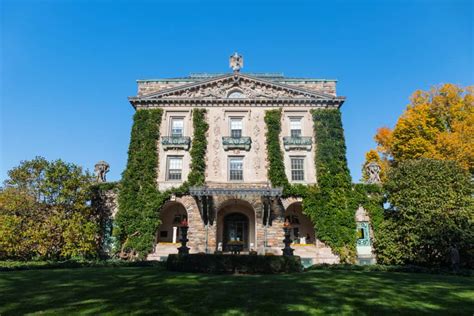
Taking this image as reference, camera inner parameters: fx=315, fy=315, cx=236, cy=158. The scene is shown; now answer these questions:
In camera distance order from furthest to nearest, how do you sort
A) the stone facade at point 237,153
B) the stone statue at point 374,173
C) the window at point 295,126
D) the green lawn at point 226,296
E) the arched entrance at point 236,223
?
1. the window at point 295,126
2. the arched entrance at point 236,223
3. the stone statue at point 374,173
4. the stone facade at point 237,153
5. the green lawn at point 226,296

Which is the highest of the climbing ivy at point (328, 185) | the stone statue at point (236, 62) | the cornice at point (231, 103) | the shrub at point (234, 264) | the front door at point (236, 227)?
the stone statue at point (236, 62)

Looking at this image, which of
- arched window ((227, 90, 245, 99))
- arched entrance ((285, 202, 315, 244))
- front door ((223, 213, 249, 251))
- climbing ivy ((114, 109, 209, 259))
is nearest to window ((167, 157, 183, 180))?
climbing ivy ((114, 109, 209, 259))

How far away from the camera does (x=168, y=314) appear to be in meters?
6.51

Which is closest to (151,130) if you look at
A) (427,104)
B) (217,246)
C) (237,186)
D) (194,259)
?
(237,186)

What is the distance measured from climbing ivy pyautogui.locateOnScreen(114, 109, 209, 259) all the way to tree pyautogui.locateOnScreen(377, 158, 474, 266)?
46.1ft

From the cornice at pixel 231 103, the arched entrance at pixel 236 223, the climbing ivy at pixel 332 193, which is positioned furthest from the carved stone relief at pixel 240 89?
the arched entrance at pixel 236 223

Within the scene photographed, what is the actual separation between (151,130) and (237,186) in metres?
8.41

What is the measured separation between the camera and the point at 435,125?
2875cm

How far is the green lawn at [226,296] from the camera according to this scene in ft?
22.7

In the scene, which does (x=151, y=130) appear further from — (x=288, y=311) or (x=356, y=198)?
(x=288, y=311)

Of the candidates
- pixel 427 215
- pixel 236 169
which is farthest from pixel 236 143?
pixel 427 215

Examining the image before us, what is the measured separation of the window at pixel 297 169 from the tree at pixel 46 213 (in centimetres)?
1504

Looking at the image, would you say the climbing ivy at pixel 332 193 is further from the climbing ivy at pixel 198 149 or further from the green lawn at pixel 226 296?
the green lawn at pixel 226 296

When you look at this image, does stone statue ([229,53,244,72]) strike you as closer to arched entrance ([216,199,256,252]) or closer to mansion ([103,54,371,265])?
mansion ([103,54,371,265])
